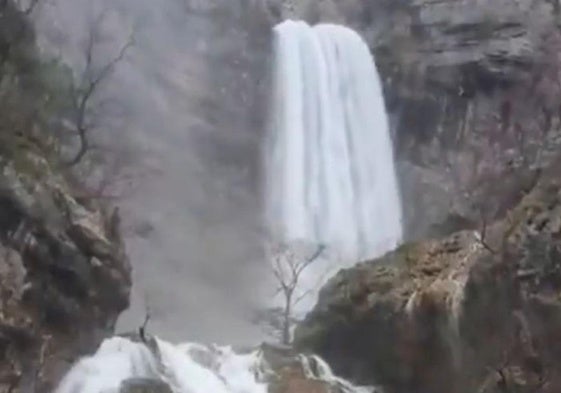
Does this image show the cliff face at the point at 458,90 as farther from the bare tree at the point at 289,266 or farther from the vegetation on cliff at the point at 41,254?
the vegetation on cliff at the point at 41,254

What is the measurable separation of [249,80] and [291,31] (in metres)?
2.94

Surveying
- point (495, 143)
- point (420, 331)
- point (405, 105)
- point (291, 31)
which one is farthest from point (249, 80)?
point (420, 331)

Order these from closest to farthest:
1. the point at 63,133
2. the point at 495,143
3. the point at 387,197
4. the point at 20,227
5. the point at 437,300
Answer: the point at 20,227
the point at 437,300
the point at 63,133
the point at 495,143
the point at 387,197

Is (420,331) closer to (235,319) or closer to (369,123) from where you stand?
(235,319)

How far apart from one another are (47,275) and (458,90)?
67.1ft

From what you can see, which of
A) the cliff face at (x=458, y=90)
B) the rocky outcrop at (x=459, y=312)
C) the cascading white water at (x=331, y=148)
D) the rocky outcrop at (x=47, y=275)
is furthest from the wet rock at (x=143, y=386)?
the cascading white water at (x=331, y=148)

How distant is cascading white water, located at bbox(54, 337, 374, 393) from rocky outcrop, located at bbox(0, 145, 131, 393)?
374mm

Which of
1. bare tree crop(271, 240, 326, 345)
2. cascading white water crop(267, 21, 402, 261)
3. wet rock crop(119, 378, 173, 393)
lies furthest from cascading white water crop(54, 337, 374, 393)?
cascading white water crop(267, 21, 402, 261)

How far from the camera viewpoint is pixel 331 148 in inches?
1448

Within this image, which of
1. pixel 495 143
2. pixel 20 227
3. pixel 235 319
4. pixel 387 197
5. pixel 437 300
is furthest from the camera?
pixel 387 197

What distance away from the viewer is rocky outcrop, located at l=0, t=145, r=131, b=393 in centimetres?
1684

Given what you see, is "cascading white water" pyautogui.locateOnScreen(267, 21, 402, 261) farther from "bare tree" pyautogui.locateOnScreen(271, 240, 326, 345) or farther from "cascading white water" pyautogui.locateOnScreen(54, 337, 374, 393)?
"cascading white water" pyautogui.locateOnScreen(54, 337, 374, 393)

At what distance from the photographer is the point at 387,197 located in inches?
1409

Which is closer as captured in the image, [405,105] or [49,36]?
[49,36]
